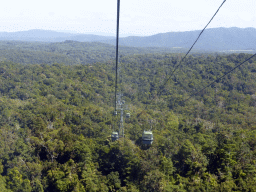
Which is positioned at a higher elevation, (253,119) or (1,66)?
(1,66)

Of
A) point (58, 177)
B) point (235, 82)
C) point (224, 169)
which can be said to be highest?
point (235, 82)

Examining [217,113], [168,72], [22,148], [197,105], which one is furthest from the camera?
[168,72]

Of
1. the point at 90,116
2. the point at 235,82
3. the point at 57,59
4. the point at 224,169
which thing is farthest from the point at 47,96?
the point at 57,59

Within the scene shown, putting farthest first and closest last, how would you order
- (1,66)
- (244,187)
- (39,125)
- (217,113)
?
1. (1,66)
2. (217,113)
3. (39,125)
4. (244,187)

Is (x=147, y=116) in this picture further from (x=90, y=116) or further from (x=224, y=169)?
(x=224, y=169)

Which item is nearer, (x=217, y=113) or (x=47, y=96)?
(x=217, y=113)

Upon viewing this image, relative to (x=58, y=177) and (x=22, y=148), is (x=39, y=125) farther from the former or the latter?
(x=58, y=177)

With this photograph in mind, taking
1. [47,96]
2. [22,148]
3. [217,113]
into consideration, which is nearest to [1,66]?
[47,96]
